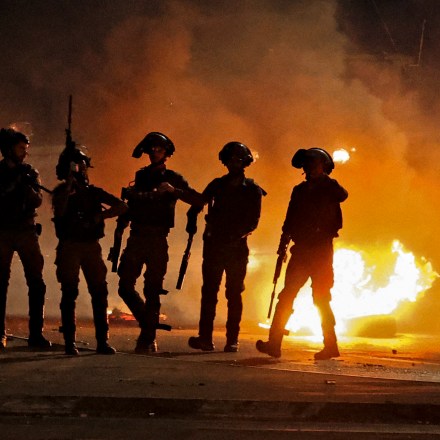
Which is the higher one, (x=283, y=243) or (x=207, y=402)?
(x=283, y=243)

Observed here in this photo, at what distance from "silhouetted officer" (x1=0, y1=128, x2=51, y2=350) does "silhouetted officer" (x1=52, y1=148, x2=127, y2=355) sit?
216mm

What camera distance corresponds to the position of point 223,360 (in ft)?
21.9

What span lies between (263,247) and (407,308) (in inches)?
206

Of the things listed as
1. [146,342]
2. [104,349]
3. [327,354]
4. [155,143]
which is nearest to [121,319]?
[146,342]

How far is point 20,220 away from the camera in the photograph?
22.9ft

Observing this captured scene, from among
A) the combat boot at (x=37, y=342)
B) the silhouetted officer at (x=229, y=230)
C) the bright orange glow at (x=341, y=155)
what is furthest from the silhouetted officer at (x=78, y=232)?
the bright orange glow at (x=341, y=155)

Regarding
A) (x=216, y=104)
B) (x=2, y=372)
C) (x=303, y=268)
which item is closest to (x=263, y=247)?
(x=216, y=104)

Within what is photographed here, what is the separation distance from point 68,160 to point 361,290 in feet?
46.5

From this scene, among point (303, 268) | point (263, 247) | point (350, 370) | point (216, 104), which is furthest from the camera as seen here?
point (263, 247)

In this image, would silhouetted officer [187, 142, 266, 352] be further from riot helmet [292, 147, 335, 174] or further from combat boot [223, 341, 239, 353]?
riot helmet [292, 147, 335, 174]

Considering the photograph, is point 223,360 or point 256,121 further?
point 256,121

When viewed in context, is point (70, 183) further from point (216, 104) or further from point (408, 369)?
point (216, 104)

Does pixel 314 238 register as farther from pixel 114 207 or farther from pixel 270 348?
pixel 114 207

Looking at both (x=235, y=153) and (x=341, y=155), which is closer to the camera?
(x=235, y=153)
